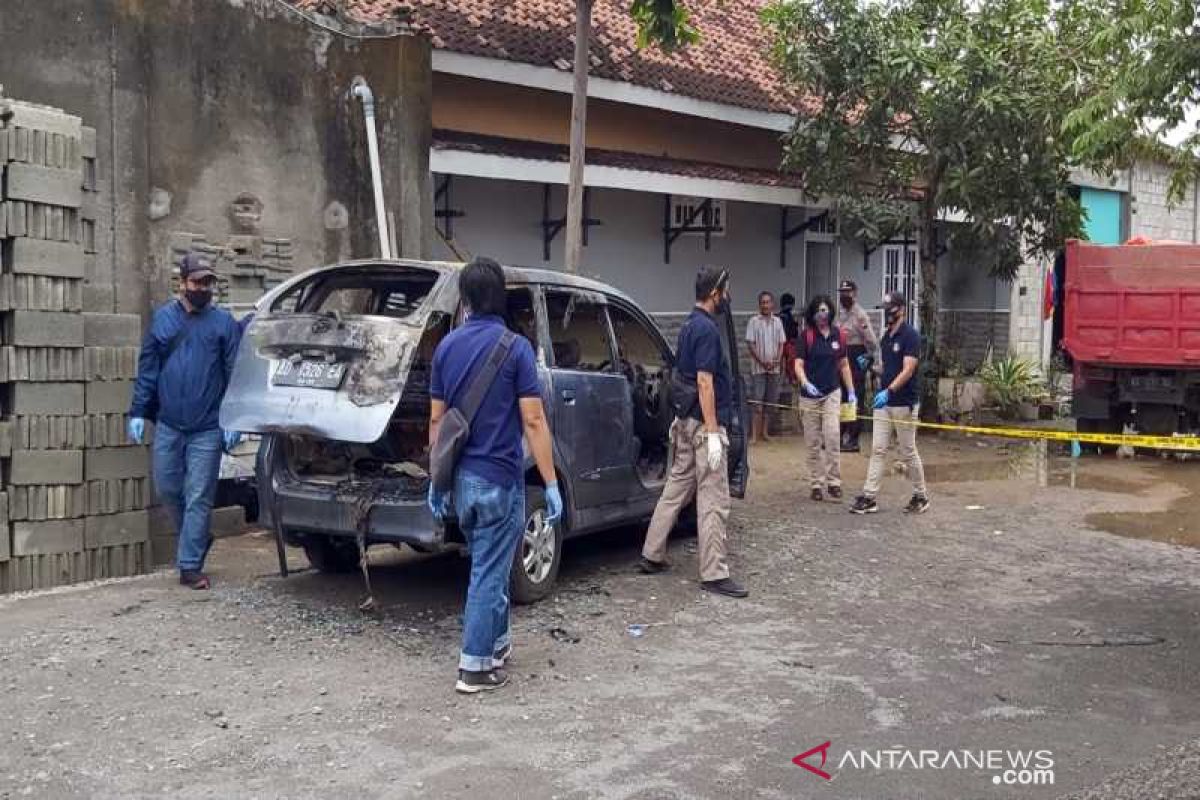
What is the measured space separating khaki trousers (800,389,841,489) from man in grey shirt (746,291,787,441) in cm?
339

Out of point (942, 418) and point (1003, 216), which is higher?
point (1003, 216)

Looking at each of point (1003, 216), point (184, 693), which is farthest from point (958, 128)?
point (184, 693)

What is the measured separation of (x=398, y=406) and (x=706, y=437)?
1.72 m

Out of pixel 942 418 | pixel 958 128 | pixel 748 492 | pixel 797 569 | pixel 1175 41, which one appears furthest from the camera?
pixel 942 418

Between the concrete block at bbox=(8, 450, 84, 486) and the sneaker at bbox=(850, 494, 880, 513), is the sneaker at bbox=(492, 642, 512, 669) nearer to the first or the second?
the concrete block at bbox=(8, 450, 84, 486)

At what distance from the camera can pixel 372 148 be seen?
30.3ft

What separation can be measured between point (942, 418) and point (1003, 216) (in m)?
2.71

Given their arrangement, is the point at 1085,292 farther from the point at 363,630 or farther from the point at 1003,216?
the point at 363,630

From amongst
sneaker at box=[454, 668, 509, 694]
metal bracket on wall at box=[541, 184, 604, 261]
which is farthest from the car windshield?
metal bracket on wall at box=[541, 184, 604, 261]

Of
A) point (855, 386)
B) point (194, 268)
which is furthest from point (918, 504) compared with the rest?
point (194, 268)

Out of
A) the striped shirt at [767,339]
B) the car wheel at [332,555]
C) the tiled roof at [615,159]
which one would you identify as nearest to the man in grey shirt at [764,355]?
the striped shirt at [767,339]

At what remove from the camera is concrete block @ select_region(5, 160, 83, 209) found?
255 inches

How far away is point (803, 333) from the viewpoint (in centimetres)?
1077

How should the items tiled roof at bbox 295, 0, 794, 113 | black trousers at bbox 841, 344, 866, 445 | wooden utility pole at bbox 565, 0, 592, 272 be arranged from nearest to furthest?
wooden utility pole at bbox 565, 0, 592, 272 < tiled roof at bbox 295, 0, 794, 113 < black trousers at bbox 841, 344, 866, 445
